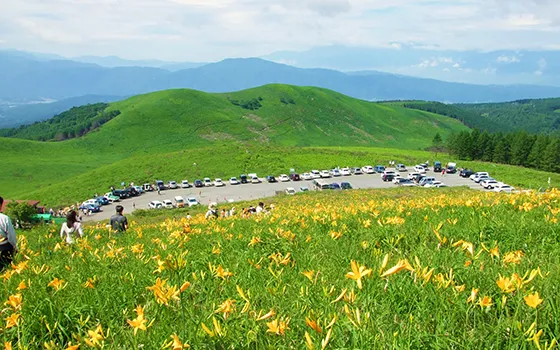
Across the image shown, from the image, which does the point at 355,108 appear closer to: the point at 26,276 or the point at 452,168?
the point at 452,168

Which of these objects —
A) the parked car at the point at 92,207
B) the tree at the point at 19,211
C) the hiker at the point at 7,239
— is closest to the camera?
the hiker at the point at 7,239

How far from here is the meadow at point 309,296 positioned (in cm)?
216

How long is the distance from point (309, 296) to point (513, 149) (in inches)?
4354

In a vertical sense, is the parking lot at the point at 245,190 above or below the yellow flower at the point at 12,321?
below

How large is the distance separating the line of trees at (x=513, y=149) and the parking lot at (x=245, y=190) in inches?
1371

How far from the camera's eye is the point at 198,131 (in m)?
146

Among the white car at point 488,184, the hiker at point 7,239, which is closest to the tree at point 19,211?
the hiker at point 7,239

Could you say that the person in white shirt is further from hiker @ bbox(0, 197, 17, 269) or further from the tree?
the tree

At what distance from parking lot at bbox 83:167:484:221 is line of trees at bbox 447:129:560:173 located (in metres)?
34.8

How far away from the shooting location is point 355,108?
197m

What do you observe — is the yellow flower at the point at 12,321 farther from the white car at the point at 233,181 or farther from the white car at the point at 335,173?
the white car at the point at 335,173

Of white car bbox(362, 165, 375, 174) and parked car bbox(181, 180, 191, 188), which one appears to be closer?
parked car bbox(181, 180, 191, 188)

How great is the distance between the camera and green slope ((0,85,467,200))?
113938 millimetres

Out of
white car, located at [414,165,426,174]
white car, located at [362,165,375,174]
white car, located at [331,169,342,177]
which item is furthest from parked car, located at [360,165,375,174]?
white car, located at [414,165,426,174]
